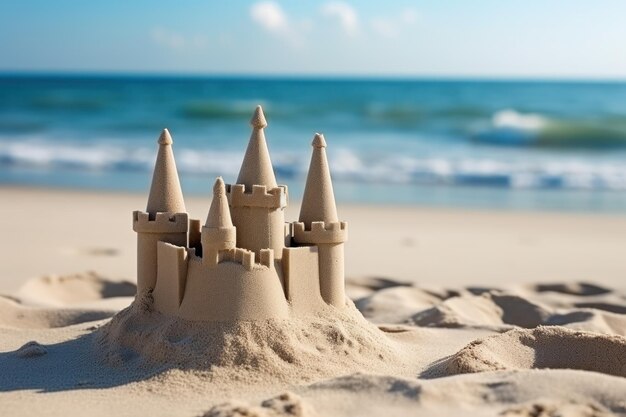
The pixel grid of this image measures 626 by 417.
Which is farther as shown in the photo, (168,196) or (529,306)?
(529,306)

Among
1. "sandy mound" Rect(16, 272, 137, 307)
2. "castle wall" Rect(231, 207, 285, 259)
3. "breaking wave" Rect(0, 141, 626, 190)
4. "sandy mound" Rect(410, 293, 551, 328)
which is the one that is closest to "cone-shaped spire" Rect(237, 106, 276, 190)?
"castle wall" Rect(231, 207, 285, 259)

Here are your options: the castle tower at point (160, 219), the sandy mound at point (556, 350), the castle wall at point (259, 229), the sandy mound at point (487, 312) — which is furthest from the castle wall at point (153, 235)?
the sandy mound at point (487, 312)

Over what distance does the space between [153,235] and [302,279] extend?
4.18ft

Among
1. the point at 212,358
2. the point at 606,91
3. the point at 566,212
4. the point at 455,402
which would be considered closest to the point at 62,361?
the point at 212,358

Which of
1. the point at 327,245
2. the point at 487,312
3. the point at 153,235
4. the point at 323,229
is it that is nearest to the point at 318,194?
the point at 323,229

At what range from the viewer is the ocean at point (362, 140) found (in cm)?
2161

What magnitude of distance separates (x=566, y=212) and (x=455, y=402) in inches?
509

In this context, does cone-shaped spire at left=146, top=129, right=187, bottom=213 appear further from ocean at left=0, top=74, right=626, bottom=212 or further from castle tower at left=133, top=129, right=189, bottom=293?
ocean at left=0, top=74, right=626, bottom=212

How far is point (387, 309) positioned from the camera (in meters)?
9.70

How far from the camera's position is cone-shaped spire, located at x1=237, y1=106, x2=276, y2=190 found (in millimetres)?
6980

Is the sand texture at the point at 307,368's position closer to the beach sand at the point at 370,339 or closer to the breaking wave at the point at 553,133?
the beach sand at the point at 370,339

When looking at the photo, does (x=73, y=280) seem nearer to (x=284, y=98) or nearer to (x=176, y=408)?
(x=176, y=408)

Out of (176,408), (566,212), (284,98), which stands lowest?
(176,408)

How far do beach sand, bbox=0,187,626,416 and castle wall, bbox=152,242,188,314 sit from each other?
233mm
